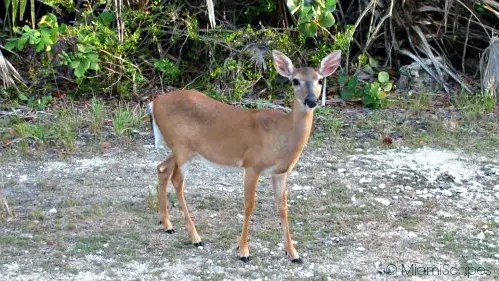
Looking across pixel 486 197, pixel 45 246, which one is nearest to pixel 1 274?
pixel 45 246

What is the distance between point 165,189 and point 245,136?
77 cm

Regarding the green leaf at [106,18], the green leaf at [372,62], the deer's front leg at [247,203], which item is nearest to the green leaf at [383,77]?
the green leaf at [372,62]

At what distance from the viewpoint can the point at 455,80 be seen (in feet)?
32.3

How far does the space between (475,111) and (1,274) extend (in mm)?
5215

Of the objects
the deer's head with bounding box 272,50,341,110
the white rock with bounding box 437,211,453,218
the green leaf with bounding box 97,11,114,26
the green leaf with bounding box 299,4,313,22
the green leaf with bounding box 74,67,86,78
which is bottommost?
the white rock with bounding box 437,211,453,218

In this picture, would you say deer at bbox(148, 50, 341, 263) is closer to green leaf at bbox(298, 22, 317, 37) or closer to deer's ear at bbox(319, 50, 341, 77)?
deer's ear at bbox(319, 50, 341, 77)

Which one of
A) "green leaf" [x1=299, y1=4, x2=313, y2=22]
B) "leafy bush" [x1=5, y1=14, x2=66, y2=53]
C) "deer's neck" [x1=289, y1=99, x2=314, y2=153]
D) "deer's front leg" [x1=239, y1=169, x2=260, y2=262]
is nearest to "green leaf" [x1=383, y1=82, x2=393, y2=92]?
"green leaf" [x1=299, y1=4, x2=313, y2=22]

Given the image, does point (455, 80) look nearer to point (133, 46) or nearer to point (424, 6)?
point (424, 6)

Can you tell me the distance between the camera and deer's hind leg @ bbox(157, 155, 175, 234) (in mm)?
6180

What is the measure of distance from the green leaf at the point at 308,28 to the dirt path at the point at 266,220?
4.93ft

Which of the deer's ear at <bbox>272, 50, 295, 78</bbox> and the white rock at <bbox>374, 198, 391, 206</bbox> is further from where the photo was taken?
the white rock at <bbox>374, 198, 391, 206</bbox>

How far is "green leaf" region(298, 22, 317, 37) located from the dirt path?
1504 millimetres

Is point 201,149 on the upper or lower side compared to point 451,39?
upper

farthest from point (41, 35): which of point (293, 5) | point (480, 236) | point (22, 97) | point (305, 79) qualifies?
point (480, 236)
